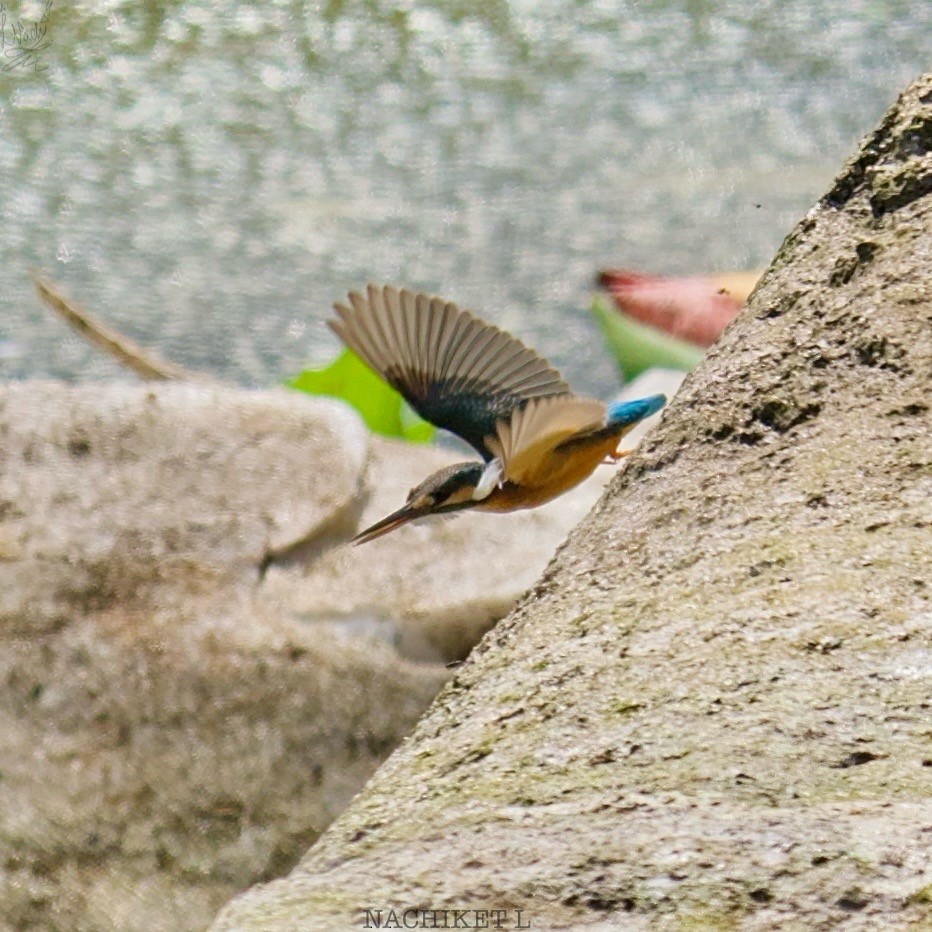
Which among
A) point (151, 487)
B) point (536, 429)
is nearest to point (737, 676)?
point (536, 429)

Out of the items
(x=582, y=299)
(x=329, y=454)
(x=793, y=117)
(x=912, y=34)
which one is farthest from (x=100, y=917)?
(x=912, y=34)

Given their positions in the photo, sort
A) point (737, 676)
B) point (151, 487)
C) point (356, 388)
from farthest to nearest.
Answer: point (356, 388) → point (151, 487) → point (737, 676)

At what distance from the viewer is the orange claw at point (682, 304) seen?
3016 millimetres

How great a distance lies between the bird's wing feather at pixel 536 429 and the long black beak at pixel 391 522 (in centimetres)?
8

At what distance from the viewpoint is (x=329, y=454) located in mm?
2156

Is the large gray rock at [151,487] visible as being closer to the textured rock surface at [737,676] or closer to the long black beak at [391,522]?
the long black beak at [391,522]

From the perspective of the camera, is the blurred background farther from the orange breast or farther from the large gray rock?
the orange breast

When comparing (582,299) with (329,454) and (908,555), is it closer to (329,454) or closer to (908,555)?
(329,454)

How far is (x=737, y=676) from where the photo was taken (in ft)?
2.96

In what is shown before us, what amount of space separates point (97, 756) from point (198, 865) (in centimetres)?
16

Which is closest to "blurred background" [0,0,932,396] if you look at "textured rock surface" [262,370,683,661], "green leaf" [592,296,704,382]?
"green leaf" [592,296,704,382]

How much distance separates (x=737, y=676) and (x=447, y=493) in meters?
0.62

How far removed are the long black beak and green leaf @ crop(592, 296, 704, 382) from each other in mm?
1535

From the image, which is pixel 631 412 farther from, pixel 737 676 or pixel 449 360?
pixel 737 676
